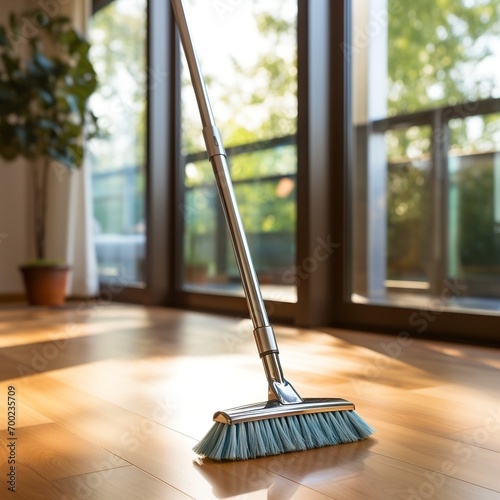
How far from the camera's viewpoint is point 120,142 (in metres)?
4.61

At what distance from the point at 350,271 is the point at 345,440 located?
72.0 inches

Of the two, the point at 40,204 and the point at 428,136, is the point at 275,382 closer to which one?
the point at 428,136

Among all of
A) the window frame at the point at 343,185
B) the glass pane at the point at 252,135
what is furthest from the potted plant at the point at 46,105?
the window frame at the point at 343,185

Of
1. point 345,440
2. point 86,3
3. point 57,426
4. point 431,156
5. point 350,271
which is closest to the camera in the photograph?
point 345,440

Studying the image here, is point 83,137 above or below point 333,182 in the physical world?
above

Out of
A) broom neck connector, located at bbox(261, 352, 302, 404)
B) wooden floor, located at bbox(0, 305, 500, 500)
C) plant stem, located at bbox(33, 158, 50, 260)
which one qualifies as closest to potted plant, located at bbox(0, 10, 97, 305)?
plant stem, located at bbox(33, 158, 50, 260)

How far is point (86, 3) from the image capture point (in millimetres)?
4645

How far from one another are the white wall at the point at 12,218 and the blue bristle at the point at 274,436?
439 centimetres

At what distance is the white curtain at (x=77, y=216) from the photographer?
458cm

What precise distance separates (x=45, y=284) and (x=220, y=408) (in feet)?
9.80

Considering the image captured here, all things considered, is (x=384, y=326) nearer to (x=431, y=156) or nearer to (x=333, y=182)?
(x=333, y=182)

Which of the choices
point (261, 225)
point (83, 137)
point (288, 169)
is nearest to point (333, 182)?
point (288, 169)

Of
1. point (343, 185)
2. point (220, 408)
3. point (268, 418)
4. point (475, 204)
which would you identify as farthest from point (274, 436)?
point (475, 204)

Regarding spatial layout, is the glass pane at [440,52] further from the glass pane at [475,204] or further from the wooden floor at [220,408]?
the wooden floor at [220,408]
